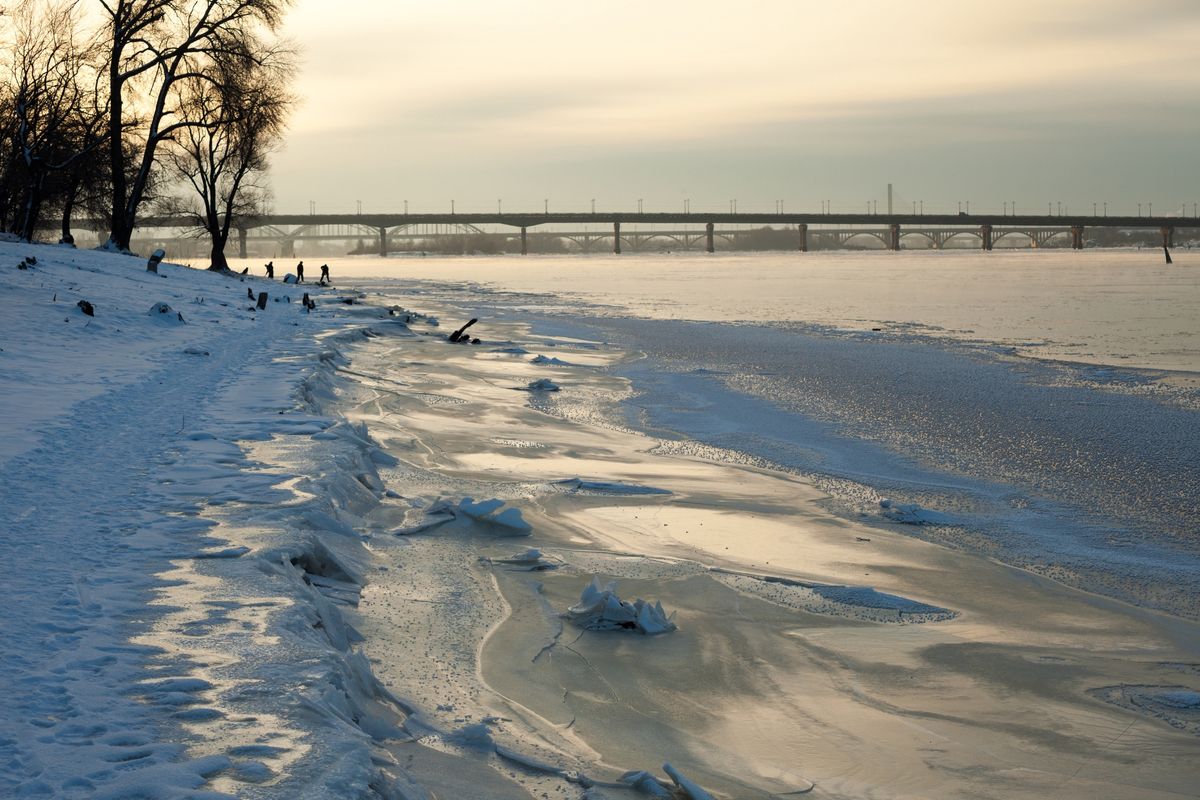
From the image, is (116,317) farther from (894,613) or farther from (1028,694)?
(1028,694)

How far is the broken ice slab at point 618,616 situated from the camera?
5.86 m

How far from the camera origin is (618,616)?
5.91m

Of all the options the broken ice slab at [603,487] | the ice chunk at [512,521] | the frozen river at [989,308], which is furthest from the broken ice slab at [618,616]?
the frozen river at [989,308]

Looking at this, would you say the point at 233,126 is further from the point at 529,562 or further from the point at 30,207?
the point at 529,562

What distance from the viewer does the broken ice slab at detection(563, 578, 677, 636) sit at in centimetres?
586

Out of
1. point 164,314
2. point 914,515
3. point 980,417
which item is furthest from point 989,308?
point 914,515

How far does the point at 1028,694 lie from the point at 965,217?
191120 millimetres

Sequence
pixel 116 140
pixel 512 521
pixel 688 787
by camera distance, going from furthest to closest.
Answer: pixel 116 140 → pixel 512 521 → pixel 688 787

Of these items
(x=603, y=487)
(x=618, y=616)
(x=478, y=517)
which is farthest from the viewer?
(x=603, y=487)

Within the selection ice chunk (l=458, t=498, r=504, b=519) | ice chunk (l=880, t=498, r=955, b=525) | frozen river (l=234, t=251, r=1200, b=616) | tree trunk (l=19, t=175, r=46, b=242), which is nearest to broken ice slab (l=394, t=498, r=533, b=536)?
ice chunk (l=458, t=498, r=504, b=519)

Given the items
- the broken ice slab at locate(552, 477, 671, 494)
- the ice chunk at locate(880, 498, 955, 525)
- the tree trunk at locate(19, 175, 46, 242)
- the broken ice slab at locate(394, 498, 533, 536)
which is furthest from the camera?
the tree trunk at locate(19, 175, 46, 242)

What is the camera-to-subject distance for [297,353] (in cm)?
1714

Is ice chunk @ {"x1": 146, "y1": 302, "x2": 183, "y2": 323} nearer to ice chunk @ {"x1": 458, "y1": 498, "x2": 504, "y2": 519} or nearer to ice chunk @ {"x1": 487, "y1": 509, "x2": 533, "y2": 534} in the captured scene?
ice chunk @ {"x1": 458, "y1": 498, "x2": 504, "y2": 519}

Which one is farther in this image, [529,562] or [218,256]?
[218,256]
